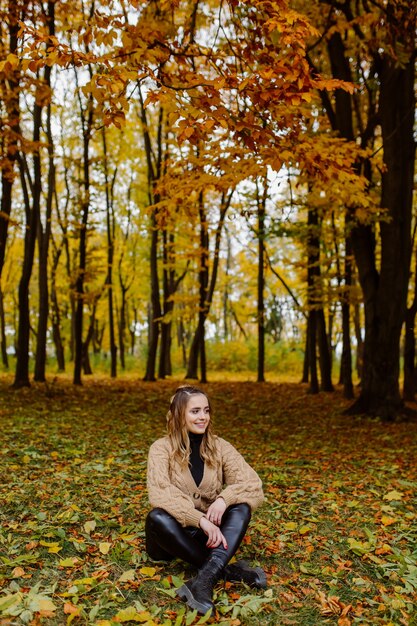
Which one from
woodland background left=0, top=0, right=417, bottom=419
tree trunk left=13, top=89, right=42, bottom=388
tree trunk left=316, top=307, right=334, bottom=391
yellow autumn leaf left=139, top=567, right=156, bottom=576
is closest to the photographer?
yellow autumn leaf left=139, top=567, right=156, bottom=576

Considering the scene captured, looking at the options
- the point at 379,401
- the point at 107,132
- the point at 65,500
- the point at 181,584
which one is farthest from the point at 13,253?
the point at 181,584

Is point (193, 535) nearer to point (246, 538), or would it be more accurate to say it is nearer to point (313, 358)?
point (246, 538)

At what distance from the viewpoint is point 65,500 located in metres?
4.79

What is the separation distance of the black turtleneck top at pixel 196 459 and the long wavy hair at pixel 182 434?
0.10 ft

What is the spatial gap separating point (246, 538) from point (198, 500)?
773mm

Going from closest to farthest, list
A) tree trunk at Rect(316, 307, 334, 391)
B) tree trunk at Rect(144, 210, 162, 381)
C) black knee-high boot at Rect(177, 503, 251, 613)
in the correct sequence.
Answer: black knee-high boot at Rect(177, 503, 251, 613)
tree trunk at Rect(316, 307, 334, 391)
tree trunk at Rect(144, 210, 162, 381)

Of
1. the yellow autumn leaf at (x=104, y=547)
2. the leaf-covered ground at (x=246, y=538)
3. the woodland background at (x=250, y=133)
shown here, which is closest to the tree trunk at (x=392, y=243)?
the woodland background at (x=250, y=133)

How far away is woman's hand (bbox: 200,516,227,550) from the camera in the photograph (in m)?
3.27

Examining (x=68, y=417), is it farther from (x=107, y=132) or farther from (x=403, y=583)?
(x=107, y=132)

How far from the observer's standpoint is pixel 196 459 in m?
3.74

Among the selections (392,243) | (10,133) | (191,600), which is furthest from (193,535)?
(10,133)

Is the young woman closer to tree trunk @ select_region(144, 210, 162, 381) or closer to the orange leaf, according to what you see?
the orange leaf

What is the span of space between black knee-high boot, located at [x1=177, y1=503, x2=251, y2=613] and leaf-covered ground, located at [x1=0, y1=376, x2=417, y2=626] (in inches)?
3.6

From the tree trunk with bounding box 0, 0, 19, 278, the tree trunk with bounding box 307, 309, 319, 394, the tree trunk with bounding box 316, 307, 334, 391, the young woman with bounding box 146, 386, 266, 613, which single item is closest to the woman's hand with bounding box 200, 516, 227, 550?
the young woman with bounding box 146, 386, 266, 613
